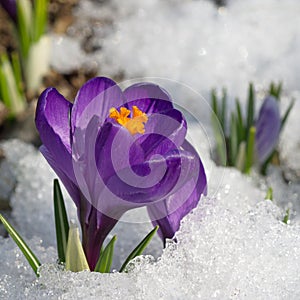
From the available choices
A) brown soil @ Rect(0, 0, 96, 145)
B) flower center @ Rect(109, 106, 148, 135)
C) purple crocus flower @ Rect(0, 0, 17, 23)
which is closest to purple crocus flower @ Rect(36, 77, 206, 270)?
flower center @ Rect(109, 106, 148, 135)

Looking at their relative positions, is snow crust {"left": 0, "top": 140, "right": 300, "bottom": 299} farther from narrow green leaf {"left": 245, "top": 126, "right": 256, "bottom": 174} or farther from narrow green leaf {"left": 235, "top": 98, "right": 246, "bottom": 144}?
narrow green leaf {"left": 235, "top": 98, "right": 246, "bottom": 144}

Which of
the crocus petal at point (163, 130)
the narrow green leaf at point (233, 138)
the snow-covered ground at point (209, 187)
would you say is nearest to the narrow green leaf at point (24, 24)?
the snow-covered ground at point (209, 187)

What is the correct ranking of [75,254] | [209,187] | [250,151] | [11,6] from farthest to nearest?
[11,6] < [250,151] < [209,187] < [75,254]

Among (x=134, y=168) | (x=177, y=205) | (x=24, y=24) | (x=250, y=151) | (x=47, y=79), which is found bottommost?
(x=47, y=79)

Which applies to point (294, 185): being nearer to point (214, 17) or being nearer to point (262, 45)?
point (262, 45)

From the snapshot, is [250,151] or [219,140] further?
[219,140]

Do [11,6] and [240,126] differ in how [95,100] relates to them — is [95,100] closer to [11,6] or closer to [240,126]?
[240,126]

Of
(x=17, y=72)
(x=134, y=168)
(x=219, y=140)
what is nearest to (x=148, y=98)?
(x=134, y=168)

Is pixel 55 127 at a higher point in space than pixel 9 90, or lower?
higher
